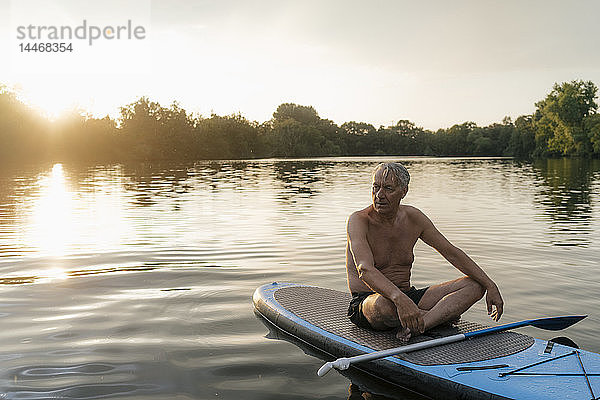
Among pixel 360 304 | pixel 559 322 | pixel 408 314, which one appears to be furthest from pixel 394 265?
pixel 559 322

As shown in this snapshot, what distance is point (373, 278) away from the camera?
15.5ft

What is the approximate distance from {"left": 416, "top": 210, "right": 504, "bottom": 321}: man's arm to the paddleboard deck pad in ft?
0.98

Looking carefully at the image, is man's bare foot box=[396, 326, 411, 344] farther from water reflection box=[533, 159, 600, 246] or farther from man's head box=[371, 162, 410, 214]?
water reflection box=[533, 159, 600, 246]

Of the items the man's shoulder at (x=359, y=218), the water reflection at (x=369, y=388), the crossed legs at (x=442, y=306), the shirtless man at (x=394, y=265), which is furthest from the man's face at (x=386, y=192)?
the water reflection at (x=369, y=388)

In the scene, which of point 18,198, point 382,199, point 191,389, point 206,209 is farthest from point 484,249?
point 18,198

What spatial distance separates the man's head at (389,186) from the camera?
15.8ft

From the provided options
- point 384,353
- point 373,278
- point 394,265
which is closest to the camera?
point 384,353

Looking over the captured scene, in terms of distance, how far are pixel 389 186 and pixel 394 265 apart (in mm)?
811

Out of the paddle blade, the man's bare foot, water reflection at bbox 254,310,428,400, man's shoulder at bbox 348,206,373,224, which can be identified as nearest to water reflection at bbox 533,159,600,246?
the paddle blade

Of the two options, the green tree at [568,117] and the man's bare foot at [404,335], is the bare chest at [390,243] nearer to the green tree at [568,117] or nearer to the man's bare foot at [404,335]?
the man's bare foot at [404,335]

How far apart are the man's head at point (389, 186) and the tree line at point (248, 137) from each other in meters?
80.2

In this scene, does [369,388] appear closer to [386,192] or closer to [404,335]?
[404,335]

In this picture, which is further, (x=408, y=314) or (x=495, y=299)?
(x=495, y=299)

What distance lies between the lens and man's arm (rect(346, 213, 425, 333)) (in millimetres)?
4574
